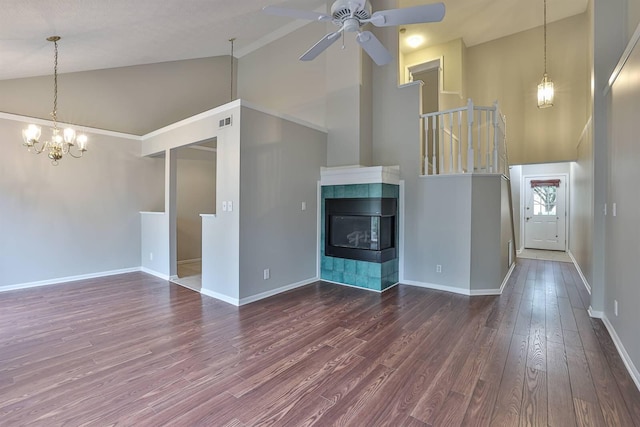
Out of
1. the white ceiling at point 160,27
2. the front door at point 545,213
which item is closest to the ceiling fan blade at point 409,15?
the white ceiling at point 160,27

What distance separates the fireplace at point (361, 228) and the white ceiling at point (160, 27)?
3.18 m

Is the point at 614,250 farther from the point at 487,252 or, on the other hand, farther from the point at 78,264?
the point at 78,264

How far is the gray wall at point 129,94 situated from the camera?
4512 millimetres

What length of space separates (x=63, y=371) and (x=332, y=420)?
2.01m

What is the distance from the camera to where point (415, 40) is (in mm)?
6738

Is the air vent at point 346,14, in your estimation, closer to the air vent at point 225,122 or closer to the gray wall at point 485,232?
the air vent at point 225,122

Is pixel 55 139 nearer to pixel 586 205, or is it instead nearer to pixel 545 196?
pixel 586 205

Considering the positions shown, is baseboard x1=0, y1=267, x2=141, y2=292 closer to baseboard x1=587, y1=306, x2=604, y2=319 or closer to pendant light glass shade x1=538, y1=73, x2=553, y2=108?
baseboard x1=587, y1=306, x2=604, y2=319

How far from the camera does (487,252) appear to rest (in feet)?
13.3

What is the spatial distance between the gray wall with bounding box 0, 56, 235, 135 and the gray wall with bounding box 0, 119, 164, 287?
0.35 metres

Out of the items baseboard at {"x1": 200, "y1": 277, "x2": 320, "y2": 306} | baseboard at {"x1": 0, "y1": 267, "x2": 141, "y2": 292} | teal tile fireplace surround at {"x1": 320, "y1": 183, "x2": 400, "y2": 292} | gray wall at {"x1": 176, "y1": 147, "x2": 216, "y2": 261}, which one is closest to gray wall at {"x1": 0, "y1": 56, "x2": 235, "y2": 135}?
gray wall at {"x1": 176, "y1": 147, "x2": 216, "y2": 261}

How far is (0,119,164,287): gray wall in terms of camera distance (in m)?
4.26

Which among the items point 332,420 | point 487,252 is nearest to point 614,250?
point 487,252

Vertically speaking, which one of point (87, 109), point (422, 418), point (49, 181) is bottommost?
point (422, 418)
